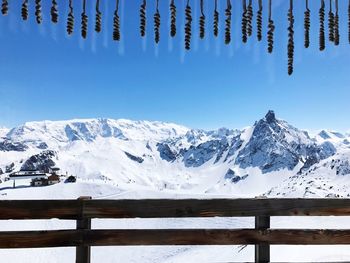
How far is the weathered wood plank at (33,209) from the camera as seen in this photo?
241 inches

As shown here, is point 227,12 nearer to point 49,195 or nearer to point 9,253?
point 9,253

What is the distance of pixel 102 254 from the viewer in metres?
33.0

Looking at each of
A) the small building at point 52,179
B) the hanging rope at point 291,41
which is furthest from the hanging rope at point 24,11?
the small building at point 52,179

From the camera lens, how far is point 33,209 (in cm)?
616

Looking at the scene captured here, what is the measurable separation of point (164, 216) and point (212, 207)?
0.70 m

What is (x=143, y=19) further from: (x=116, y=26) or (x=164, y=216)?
(x=164, y=216)

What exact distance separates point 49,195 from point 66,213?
7606 cm

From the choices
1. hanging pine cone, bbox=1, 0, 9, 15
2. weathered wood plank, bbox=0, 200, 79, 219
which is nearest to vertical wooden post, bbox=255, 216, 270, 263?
weathered wood plank, bbox=0, 200, 79, 219

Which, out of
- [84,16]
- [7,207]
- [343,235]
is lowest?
[343,235]

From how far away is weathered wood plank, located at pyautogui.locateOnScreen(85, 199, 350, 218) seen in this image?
20.7 ft

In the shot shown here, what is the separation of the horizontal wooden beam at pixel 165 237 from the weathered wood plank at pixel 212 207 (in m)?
0.24

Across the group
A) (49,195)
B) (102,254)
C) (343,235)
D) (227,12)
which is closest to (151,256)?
(102,254)

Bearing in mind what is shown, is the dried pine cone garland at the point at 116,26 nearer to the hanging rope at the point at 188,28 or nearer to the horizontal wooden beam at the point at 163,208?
the hanging rope at the point at 188,28

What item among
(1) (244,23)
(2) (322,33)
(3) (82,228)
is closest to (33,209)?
(3) (82,228)
